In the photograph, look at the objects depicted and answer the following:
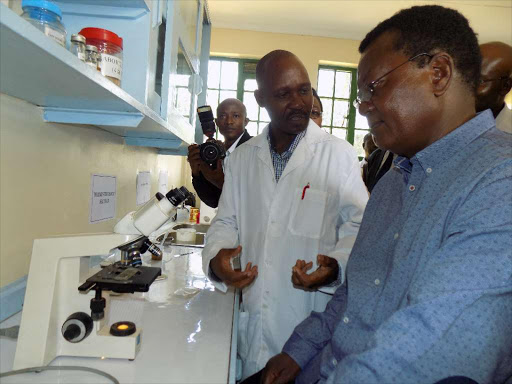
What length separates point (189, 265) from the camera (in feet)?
5.78

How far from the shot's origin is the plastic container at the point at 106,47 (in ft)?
2.95

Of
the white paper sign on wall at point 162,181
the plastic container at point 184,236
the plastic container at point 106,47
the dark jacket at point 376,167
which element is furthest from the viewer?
the white paper sign on wall at point 162,181

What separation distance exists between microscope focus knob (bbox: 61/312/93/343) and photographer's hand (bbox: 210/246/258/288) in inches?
17.8

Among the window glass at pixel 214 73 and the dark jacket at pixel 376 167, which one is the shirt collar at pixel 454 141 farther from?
the window glass at pixel 214 73

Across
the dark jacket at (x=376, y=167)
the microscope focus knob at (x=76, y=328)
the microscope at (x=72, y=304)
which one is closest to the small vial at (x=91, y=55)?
the microscope at (x=72, y=304)

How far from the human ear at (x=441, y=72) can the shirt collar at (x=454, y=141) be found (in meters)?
0.09

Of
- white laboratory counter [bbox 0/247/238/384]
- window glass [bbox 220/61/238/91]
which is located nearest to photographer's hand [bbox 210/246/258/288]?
white laboratory counter [bbox 0/247/238/384]

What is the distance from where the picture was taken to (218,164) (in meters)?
2.01

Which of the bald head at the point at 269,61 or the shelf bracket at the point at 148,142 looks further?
the shelf bracket at the point at 148,142

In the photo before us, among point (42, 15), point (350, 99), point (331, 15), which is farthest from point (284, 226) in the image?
point (350, 99)

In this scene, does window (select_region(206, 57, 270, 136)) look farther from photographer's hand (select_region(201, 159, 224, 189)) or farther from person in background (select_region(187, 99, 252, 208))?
photographer's hand (select_region(201, 159, 224, 189))

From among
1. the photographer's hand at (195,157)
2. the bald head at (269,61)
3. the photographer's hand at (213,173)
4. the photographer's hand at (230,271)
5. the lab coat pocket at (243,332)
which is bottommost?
the lab coat pocket at (243,332)

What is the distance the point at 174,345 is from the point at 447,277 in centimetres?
67

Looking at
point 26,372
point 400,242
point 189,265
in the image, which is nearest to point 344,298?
point 400,242
